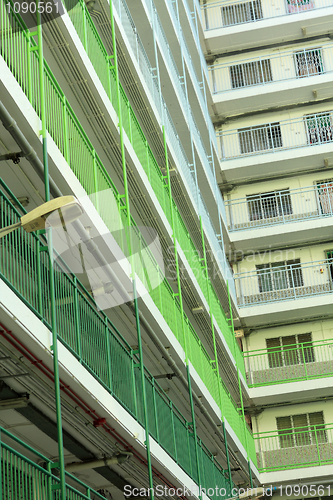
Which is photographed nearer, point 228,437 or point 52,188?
point 52,188

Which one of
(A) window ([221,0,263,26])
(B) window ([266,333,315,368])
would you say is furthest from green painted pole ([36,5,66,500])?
(A) window ([221,0,263,26])

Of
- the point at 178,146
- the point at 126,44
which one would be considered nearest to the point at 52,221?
the point at 126,44

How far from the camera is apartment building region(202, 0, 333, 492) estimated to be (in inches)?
1075

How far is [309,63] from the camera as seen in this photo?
33.0 m

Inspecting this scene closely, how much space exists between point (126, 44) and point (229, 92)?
52.4 feet

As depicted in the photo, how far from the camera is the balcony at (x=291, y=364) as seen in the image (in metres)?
27.5

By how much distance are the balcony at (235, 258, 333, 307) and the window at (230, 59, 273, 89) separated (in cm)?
898

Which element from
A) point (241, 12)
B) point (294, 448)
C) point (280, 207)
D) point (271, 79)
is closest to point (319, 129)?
point (271, 79)

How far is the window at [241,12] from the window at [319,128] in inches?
234

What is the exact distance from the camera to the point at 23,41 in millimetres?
10250

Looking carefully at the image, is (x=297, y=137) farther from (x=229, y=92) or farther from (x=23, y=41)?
(x=23, y=41)

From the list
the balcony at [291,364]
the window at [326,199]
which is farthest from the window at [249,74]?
the balcony at [291,364]

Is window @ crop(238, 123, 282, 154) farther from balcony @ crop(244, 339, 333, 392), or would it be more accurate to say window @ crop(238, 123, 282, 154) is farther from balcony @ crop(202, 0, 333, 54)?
balcony @ crop(244, 339, 333, 392)

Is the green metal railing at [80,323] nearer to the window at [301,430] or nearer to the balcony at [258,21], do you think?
the window at [301,430]
